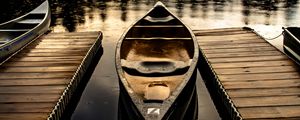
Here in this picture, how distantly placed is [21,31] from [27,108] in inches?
406

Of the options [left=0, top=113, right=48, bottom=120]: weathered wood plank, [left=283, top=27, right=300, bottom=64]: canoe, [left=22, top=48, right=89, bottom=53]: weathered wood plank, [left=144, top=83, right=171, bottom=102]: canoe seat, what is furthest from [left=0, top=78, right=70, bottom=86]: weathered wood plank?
[left=283, top=27, right=300, bottom=64]: canoe

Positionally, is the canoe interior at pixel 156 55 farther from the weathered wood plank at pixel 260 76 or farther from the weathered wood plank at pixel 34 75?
the weathered wood plank at pixel 34 75

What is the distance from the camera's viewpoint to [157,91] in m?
11.3

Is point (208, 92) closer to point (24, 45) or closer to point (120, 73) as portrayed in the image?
point (120, 73)

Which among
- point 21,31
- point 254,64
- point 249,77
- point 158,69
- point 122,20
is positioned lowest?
point 249,77

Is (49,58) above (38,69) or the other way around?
above

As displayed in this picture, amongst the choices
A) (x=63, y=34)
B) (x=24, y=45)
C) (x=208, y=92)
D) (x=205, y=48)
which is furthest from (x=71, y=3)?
(x=208, y=92)

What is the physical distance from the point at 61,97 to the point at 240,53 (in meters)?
9.61

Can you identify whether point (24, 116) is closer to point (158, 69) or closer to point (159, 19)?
point (158, 69)

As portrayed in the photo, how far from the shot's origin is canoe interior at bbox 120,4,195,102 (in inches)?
456

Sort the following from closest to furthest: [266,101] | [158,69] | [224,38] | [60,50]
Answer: [266,101] → [158,69] → [60,50] → [224,38]

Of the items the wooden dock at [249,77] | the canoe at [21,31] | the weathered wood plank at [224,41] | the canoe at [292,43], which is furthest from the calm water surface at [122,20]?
the canoe at [21,31]

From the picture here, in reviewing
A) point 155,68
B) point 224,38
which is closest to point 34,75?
point 155,68

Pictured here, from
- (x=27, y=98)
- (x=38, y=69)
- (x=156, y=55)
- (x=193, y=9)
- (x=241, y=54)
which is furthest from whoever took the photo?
(x=193, y=9)
